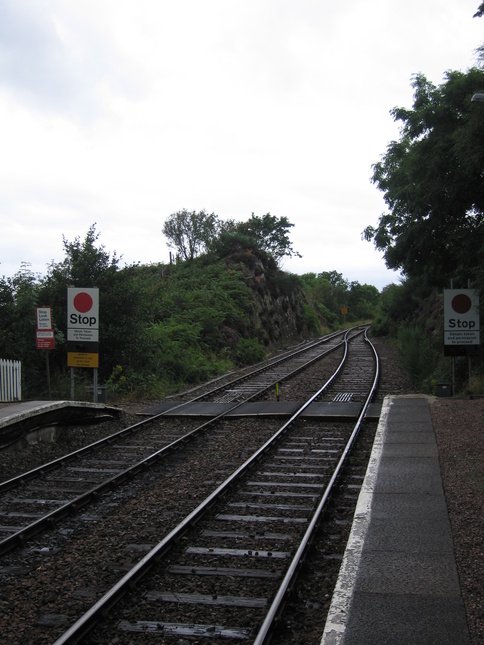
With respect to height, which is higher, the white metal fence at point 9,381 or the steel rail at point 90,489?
the white metal fence at point 9,381

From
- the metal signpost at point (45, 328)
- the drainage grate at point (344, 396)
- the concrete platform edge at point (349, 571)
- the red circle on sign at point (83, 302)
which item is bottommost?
the concrete platform edge at point (349, 571)

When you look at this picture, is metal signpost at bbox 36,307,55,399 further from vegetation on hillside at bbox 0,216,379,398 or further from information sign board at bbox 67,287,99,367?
vegetation on hillside at bbox 0,216,379,398

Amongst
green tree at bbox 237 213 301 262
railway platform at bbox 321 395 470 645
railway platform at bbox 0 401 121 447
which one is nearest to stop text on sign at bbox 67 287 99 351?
railway platform at bbox 0 401 121 447

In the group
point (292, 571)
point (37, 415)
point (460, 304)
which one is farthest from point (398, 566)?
point (460, 304)

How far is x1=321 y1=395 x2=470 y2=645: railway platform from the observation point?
441cm

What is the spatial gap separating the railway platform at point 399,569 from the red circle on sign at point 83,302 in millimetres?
8796

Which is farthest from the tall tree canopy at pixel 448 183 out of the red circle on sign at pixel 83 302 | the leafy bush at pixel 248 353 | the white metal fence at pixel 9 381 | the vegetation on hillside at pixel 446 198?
the white metal fence at pixel 9 381

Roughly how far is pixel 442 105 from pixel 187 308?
15399 mm

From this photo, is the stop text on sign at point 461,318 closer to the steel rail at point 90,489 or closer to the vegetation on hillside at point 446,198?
the vegetation on hillside at point 446,198

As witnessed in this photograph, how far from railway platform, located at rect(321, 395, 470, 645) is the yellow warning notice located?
8.35 m

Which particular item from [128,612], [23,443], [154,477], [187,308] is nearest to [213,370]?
[187,308]

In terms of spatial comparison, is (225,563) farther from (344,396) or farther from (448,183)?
(448,183)

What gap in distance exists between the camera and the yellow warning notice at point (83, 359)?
15461 mm

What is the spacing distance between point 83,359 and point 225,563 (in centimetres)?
1019
